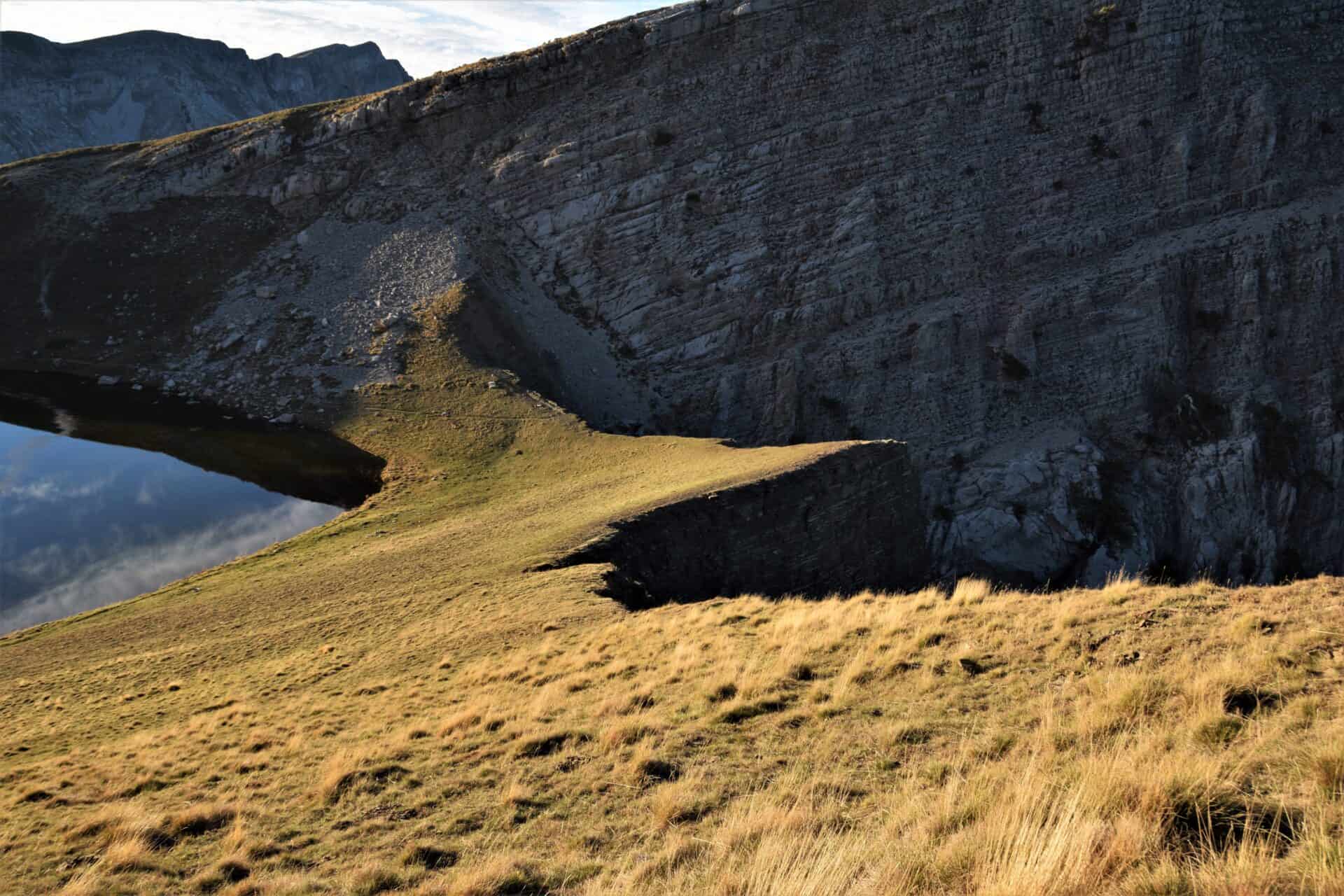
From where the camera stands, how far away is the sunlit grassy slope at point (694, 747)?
7195 millimetres

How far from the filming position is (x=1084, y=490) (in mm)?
45625

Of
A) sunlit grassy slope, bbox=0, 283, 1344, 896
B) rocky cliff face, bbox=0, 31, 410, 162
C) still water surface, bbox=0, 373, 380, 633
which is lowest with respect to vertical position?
sunlit grassy slope, bbox=0, 283, 1344, 896

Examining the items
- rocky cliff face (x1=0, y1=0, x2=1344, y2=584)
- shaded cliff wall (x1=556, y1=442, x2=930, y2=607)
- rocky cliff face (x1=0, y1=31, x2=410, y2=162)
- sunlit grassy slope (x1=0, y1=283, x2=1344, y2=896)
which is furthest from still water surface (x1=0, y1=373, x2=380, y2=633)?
rocky cliff face (x1=0, y1=31, x2=410, y2=162)

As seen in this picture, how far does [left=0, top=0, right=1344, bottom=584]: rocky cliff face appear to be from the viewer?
47.7m

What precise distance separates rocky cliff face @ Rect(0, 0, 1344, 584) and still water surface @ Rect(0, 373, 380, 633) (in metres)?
4.12

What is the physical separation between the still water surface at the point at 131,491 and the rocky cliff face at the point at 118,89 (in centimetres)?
9447

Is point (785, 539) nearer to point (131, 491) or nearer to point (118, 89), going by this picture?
point (131, 491)

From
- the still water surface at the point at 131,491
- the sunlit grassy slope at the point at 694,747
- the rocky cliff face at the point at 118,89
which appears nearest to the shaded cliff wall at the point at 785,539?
the sunlit grassy slope at the point at 694,747

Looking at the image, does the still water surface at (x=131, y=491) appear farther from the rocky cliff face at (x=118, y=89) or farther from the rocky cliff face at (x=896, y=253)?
the rocky cliff face at (x=118, y=89)

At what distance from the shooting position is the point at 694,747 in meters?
11.2

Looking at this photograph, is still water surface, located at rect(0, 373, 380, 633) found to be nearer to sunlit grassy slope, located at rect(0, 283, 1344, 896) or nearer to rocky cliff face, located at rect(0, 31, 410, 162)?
sunlit grassy slope, located at rect(0, 283, 1344, 896)

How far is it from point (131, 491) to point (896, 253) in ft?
123

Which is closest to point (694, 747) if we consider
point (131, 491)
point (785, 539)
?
point (785, 539)

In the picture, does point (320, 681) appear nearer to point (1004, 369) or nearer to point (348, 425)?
point (348, 425)
